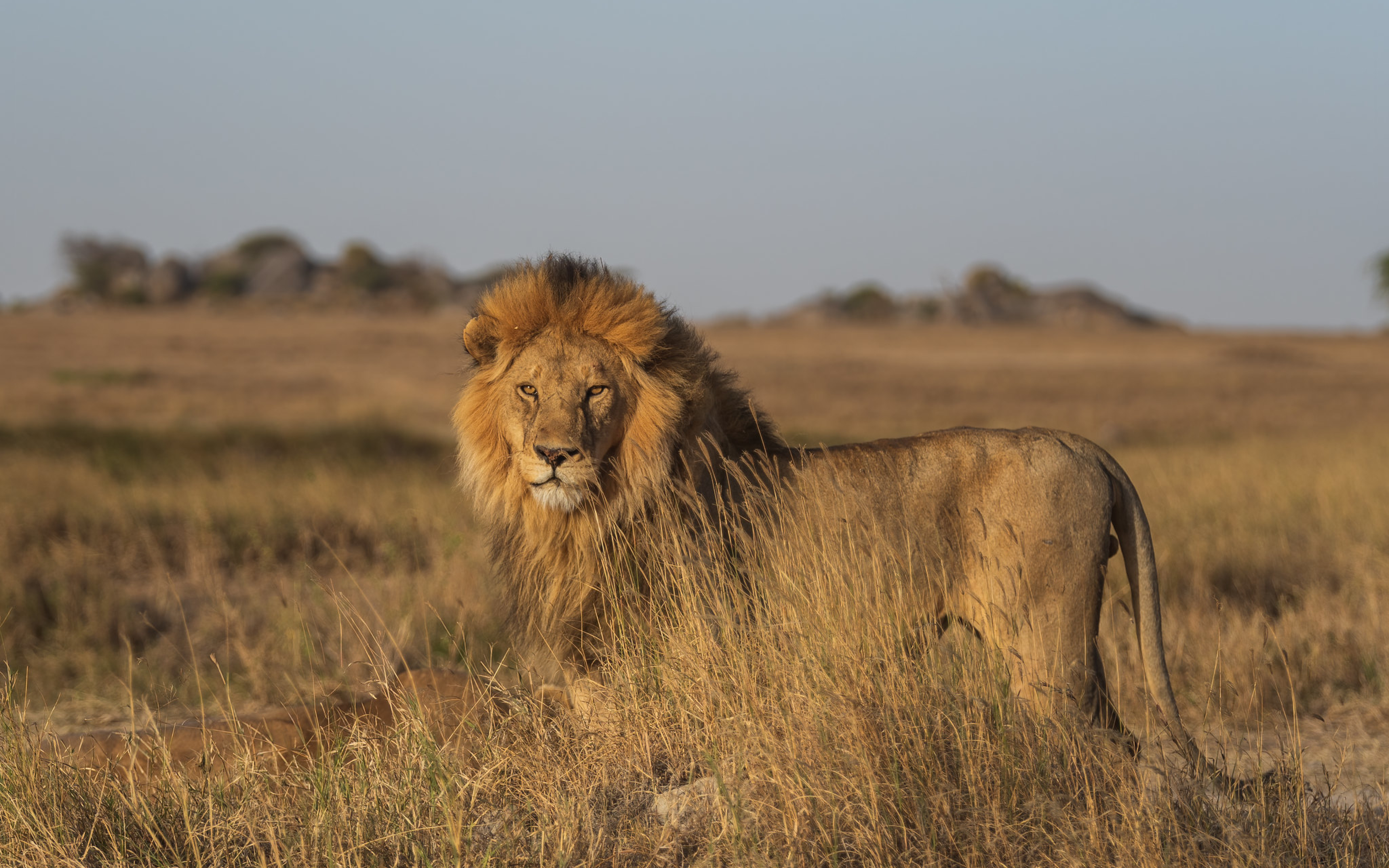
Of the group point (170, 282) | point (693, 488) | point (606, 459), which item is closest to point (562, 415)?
point (606, 459)

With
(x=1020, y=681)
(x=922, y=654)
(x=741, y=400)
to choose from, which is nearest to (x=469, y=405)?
(x=741, y=400)

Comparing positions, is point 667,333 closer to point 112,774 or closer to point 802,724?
point 802,724

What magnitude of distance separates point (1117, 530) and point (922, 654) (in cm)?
85

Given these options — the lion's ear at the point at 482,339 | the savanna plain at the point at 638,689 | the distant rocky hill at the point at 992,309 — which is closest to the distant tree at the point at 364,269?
the distant rocky hill at the point at 992,309

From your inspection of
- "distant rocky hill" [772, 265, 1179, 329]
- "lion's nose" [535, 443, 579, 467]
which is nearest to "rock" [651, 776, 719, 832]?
"lion's nose" [535, 443, 579, 467]

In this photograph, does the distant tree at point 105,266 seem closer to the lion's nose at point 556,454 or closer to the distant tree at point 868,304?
the distant tree at point 868,304

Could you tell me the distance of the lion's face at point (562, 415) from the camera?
138 inches

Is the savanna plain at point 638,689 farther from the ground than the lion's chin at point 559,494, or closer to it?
closer to it

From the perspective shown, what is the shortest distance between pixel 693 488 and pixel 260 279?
265 feet

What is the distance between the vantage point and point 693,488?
3.69 meters

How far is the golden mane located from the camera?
3730 millimetres

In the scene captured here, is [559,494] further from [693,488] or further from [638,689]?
[638,689]

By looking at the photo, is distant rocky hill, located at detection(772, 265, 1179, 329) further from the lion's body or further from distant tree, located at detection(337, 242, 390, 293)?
the lion's body

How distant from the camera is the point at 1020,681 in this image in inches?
135
